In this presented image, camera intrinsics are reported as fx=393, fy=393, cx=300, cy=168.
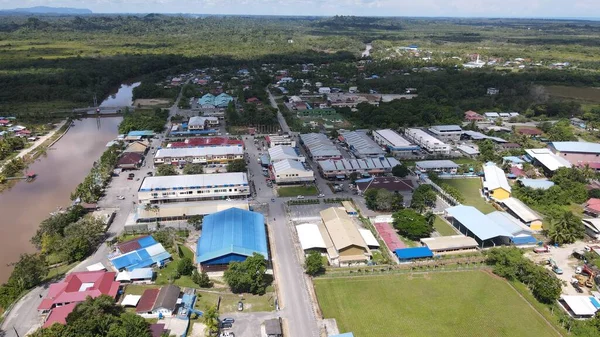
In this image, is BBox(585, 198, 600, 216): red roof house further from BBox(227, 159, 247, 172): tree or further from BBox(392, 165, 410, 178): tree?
BBox(227, 159, 247, 172): tree

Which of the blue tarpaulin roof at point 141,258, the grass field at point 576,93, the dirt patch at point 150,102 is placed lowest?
the blue tarpaulin roof at point 141,258

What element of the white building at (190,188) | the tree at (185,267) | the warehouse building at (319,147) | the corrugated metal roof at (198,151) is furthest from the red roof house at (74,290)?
the warehouse building at (319,147)

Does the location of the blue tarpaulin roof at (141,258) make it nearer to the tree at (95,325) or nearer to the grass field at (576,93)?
the tree at (95,325)

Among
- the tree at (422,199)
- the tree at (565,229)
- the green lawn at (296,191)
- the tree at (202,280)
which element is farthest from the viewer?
the green lawn at (296,191)

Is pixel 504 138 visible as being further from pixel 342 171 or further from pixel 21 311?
pixel 21 311

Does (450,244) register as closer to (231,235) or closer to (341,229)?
(341,229)

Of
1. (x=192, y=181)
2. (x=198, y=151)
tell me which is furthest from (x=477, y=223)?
(x=198, y=151)
